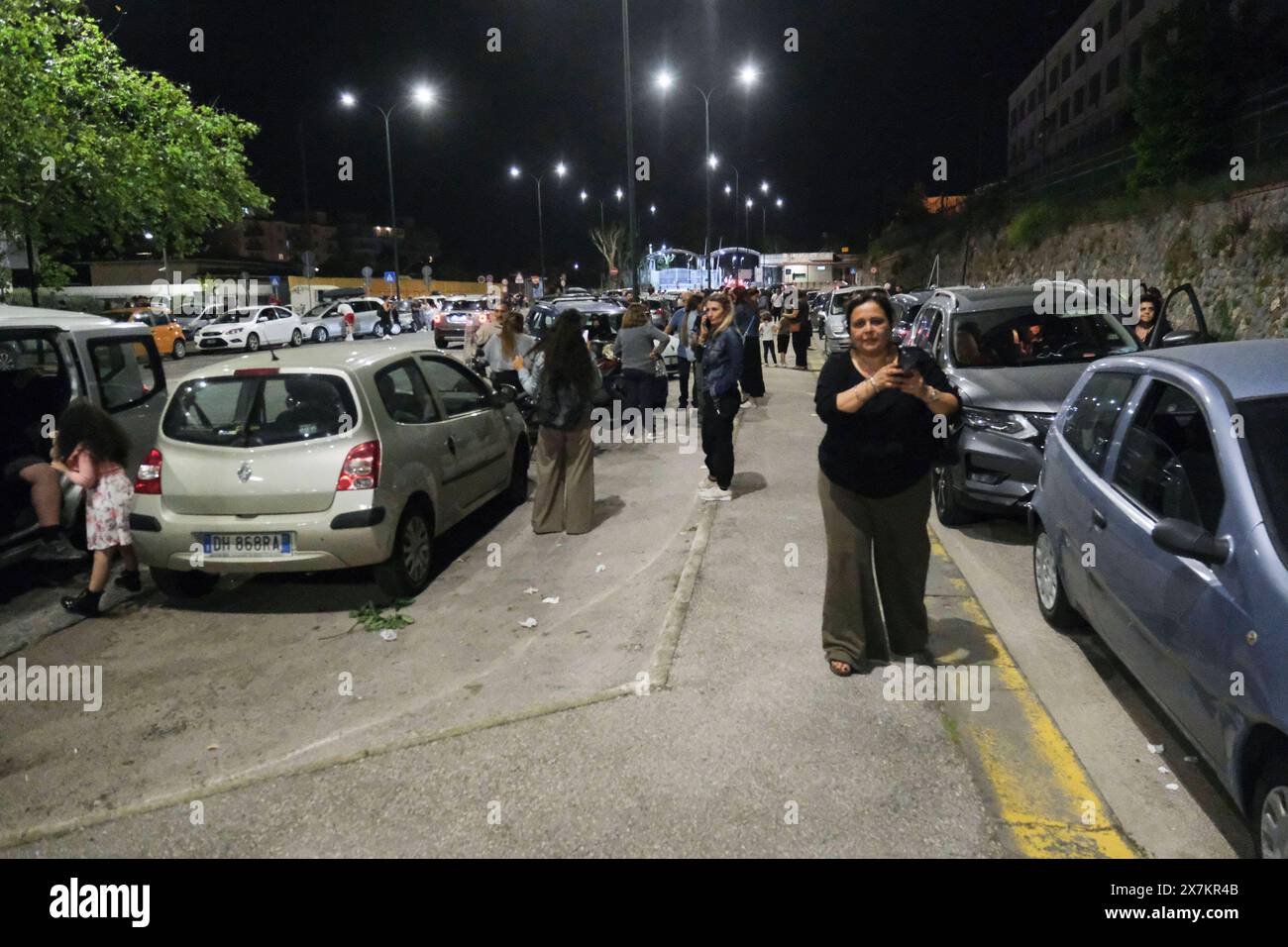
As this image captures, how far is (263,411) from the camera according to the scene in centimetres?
619

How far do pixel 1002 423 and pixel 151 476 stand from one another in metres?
5.85

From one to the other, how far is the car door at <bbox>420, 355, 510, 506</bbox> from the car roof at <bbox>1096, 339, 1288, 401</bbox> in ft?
15.3

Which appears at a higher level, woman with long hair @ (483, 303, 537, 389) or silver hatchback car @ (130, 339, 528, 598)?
woman with long hair @ (483, 303, 537, 389)

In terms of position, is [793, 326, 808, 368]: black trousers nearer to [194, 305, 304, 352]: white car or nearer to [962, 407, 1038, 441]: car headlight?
[962, 407, 1038, 441]: car headlight

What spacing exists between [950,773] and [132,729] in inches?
147

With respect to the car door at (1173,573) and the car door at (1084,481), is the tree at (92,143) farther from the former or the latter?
the car door at (1173,573)

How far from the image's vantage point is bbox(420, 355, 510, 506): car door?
7.45 metres

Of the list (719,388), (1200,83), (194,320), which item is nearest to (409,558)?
(719,388)

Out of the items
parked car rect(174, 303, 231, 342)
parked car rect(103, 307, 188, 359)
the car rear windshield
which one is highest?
parked car rect(174, 303, 231, 342)

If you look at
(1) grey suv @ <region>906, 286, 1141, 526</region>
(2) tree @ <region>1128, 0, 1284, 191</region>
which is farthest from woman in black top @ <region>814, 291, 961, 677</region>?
(2) tree @ <region>1128, 0, 1284, 191</region>

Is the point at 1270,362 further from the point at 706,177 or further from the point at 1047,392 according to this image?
the point at 706,177

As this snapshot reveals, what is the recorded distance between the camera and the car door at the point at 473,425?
745cm

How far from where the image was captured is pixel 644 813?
3572mm

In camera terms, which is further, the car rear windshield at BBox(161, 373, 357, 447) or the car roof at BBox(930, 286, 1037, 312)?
the car roof at BBox(930, 286, 1037, 312)
